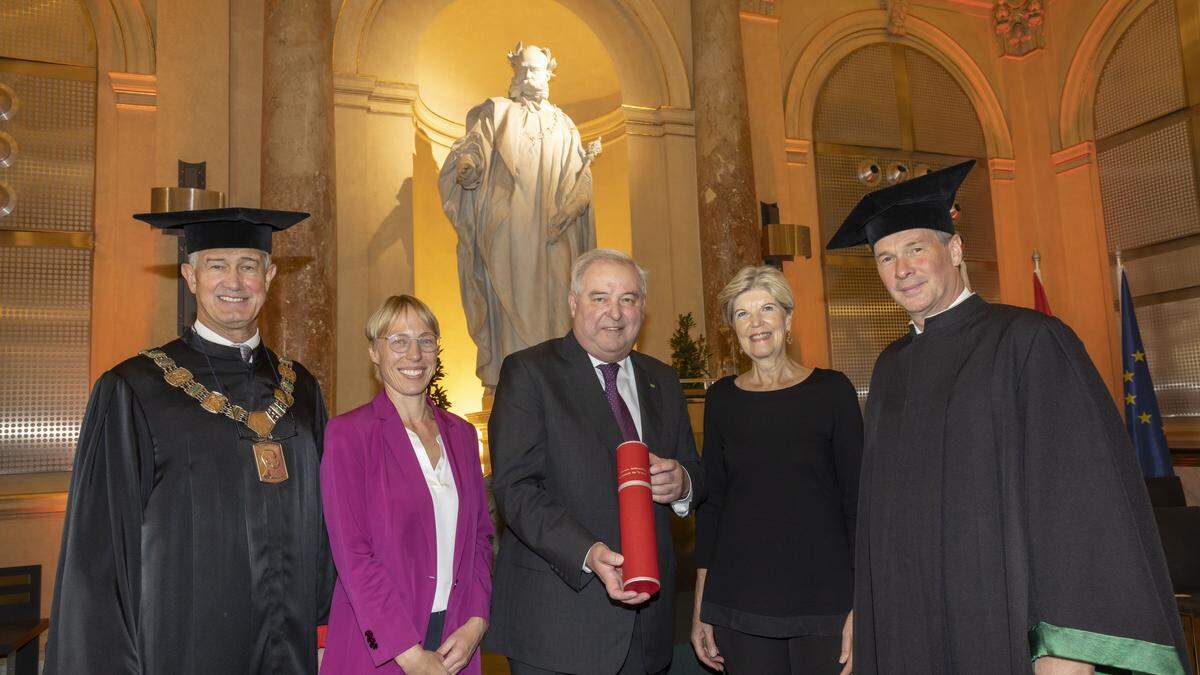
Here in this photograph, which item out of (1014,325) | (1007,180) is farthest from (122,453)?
(1007,180)

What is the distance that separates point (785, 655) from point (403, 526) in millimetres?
1167

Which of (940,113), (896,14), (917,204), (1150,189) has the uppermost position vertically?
(896,14)

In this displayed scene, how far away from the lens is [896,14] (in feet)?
33.4

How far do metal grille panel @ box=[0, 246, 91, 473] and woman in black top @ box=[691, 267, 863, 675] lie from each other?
6.13m

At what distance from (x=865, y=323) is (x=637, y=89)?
3660 millimetres

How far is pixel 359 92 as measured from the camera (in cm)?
783

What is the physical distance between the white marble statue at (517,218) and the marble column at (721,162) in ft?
5.97

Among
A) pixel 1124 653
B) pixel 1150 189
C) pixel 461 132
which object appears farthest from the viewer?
pixel 1150 189

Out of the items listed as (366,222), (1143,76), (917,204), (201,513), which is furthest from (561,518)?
(1143,76)

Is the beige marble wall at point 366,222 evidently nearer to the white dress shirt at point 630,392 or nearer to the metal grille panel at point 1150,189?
the white dress shirt at point 630,392

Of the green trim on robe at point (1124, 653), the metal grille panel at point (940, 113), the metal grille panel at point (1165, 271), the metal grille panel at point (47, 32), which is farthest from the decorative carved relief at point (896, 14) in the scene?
the green trim on robe at point (1124, 653)

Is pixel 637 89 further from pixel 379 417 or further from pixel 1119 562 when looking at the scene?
pixel 1119 562

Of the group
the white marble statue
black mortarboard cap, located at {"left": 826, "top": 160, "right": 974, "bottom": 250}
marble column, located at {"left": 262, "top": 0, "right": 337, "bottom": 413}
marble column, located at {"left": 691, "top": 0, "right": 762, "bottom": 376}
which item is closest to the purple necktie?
black mortarboard cap, located at {"left": 826, "top": 160, "right": 974, "bottom": 250}

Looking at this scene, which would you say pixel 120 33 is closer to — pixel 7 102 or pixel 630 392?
pixel 7 102
